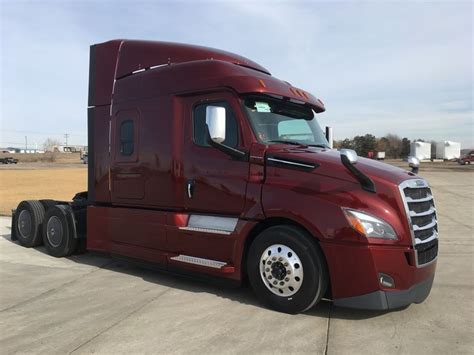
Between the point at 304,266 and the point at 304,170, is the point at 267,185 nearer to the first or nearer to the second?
the point at 304,170

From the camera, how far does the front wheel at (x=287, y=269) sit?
480 cm

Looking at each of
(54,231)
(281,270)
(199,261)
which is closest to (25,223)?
(54,231)

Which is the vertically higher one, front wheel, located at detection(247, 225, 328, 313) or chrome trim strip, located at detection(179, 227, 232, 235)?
chrome trim strip, located at detection(179, 227, 232, 235)

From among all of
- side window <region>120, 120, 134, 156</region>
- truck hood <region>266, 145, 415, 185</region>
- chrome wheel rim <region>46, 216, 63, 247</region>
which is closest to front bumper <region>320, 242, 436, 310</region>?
truck hood <region>266, 145, 415, 185</region>

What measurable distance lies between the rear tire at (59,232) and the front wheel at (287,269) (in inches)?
151

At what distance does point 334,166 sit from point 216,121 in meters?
1.43

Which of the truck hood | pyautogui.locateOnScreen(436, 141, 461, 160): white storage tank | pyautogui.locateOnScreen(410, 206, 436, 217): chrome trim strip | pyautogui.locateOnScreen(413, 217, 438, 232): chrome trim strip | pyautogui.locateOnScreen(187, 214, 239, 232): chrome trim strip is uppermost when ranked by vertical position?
pyautogui.locateOnScreen(436, 141, 461, 160): white storage tank

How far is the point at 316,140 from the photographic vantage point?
611 centimetres

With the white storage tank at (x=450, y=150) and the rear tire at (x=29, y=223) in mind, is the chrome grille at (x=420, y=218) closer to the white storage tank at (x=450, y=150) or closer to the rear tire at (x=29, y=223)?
the rear tire at (x=29, y=223)

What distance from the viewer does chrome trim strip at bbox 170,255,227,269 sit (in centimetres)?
552

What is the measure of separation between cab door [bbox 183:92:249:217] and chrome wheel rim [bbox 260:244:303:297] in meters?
0.66

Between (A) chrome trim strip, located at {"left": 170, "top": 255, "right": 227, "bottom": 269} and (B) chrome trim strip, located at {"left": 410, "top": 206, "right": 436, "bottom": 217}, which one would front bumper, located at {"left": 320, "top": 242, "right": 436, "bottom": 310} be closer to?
(B) chrome trim strip, located at {"left": 410, "top": 206, "right": 436, "bottom": 217}

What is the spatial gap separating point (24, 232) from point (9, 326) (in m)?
4.68

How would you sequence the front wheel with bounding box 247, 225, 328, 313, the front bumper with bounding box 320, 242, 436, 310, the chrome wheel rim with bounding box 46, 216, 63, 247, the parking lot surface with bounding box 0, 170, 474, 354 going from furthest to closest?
the chrome wheel rim with bounding box 46, 216, 63, 247 → the front wheel with bounding box 247, 225, 328, 313 → the front bumper with bounding box 320, 242, 436, 310 → the parking lot surface with bounding box 0, 170, 474, 354
